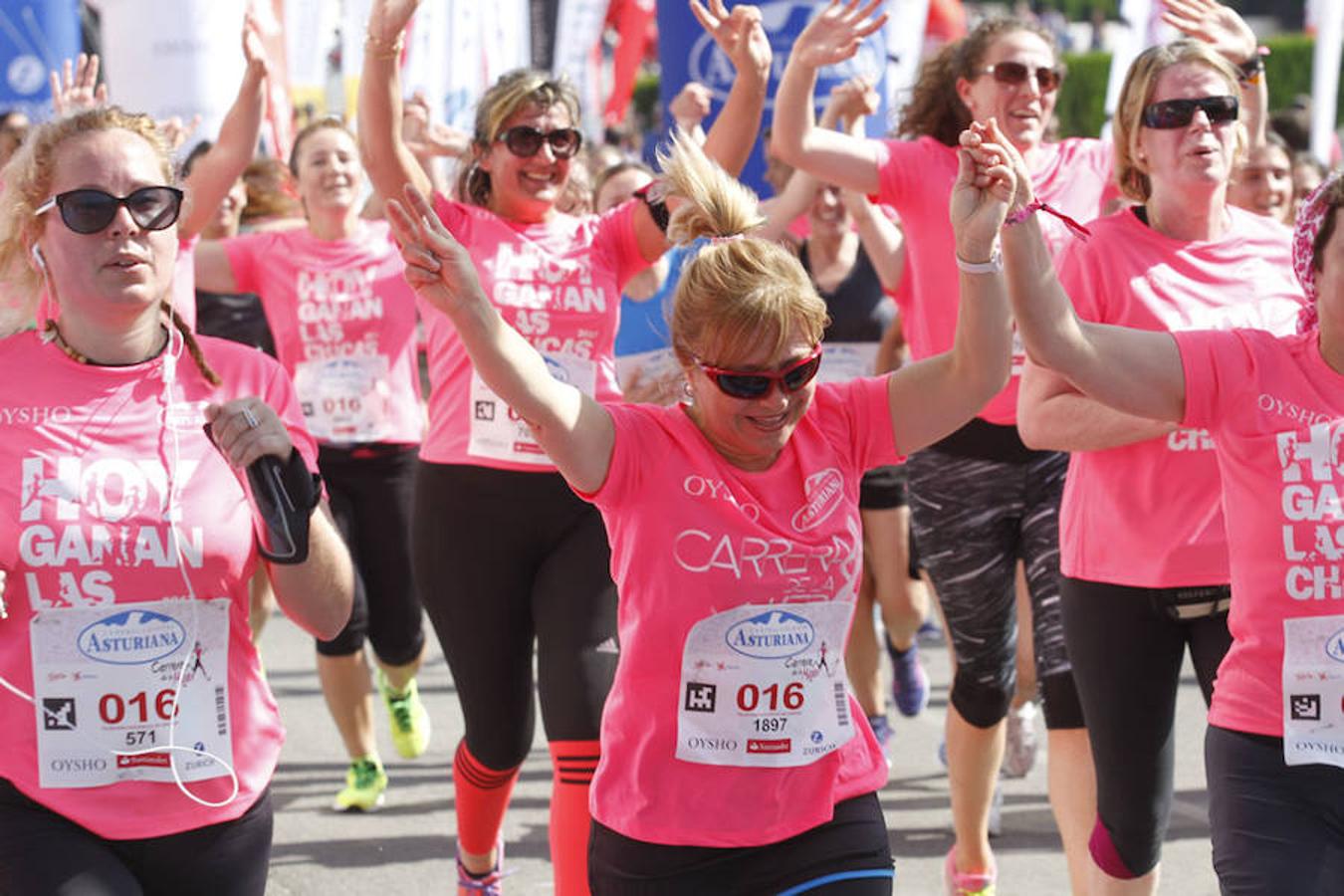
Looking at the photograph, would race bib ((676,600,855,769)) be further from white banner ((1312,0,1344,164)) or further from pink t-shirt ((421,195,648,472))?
white banner ((1312,0,1344,164))

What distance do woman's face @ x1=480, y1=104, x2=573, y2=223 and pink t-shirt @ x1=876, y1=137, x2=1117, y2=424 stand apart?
87cm

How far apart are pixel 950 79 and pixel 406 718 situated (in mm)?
2919

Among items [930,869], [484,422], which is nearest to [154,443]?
[484,422]

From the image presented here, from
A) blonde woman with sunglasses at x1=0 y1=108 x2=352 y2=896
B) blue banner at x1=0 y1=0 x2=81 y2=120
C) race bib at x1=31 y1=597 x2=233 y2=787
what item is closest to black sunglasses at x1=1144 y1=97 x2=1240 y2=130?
blonde woman with sunglasses at x1=0 y1=108 x2=352 y2=896

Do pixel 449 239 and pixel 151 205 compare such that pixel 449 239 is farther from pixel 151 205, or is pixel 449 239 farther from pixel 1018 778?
pixel 1018 778

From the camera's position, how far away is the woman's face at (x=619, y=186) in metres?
7.08

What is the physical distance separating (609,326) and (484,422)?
405 millimetres

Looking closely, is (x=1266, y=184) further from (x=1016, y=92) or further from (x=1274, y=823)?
(x=1274, y=823)

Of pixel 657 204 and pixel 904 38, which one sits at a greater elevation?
pixel 904 38

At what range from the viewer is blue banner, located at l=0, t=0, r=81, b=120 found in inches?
396

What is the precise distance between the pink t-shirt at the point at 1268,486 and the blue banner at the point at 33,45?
25.8ft

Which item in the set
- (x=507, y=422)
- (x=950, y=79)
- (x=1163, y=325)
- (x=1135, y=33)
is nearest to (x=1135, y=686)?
(x=1163, y=325)

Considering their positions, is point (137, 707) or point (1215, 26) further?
point (1215, 26)

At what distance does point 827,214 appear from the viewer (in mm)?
7254
